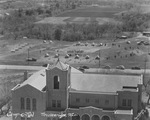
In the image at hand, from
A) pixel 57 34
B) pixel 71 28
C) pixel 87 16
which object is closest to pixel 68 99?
pixel 57 34

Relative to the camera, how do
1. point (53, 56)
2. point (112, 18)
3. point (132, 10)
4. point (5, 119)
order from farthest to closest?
point (132, 10) < point (112, 18) < point (53, 56) < point (5, 119)

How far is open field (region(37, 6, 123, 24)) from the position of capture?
→ 160m

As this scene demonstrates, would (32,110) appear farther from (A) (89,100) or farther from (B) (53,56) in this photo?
(B) (53,56)

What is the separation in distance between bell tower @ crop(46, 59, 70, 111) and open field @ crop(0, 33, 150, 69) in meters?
40.4

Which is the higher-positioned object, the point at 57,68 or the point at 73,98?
the point at 57,68

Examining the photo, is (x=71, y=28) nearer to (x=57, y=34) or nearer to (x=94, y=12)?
(x=57, y=34)

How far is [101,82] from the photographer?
4716 cm

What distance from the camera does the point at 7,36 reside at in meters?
135

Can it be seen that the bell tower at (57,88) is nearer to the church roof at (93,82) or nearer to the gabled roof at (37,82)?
the church roof at (93,82)

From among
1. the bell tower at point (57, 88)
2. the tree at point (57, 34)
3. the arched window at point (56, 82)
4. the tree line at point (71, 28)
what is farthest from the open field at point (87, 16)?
the bell tower at point (57, 88)

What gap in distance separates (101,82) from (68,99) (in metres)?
5.03

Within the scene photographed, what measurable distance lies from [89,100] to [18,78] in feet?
100

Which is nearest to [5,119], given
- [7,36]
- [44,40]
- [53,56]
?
[53,56]

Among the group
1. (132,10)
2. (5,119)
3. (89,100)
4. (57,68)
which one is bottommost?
(5,119)
